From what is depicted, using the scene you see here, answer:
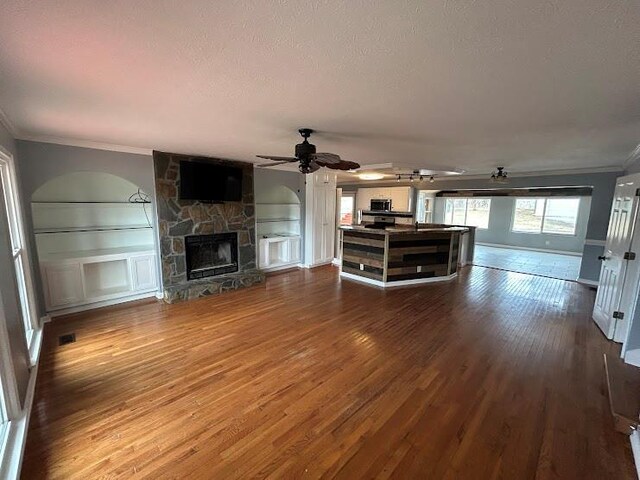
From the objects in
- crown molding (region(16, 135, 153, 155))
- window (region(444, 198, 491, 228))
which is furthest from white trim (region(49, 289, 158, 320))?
window (region(444, 198, 491, 228))

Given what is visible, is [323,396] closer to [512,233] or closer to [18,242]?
[18,242]

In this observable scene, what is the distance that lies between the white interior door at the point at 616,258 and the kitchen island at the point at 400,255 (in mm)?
2261

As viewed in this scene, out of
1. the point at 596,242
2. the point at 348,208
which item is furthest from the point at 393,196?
the point at 596,242

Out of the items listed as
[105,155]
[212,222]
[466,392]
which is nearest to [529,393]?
[466,392]

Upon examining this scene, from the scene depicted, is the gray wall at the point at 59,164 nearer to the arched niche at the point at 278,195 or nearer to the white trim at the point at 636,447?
the arched niche at the point at 278,195

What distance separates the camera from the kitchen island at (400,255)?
5219 mm

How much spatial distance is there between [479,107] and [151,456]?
3.34 m

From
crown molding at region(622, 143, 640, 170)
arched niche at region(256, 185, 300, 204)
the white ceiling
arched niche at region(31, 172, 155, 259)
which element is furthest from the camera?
arched niche at region(256, 185, 300, 204)

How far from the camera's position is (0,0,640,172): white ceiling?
3.53 feet

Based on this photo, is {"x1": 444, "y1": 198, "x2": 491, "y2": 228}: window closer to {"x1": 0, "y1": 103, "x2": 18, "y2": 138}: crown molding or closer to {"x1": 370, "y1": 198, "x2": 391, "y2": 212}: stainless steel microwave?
{"x1": 370, "y1": 198, "x2": 391, "y2": 212}: stainless steel microwave

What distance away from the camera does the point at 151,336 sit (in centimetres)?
325

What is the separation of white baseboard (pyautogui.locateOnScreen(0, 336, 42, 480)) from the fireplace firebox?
9.38 feet

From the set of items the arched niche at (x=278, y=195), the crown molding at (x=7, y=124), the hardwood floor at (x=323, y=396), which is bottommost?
the hardwood floor at (x=323, y=396)

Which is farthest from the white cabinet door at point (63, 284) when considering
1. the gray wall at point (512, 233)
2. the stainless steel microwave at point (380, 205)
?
the gray wall at point (512, 233)
